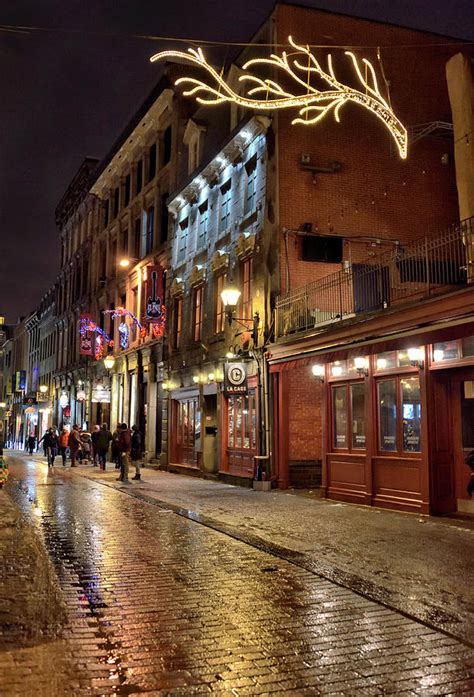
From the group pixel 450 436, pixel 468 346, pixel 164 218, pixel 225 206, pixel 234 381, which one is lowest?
pixel 450 436

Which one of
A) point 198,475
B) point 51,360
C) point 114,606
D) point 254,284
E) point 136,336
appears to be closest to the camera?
point 114,606

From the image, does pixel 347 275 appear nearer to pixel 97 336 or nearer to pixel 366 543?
pixel 366 543

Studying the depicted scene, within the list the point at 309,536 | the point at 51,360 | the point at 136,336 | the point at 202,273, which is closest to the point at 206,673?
the point at 309,536

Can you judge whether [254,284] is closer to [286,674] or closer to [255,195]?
[255,195]

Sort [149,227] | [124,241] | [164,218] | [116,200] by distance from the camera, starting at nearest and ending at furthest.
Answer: [164,218] < [149,227] < [124,241] < [116,200]

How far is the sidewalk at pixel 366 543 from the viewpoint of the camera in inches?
256

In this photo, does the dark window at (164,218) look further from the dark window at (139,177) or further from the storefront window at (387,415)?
the storefront window at (387,415)

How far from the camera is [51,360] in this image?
50.2 m

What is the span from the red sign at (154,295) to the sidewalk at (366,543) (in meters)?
10.2

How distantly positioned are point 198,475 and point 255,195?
9.15 metres

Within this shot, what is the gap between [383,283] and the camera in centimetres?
1369

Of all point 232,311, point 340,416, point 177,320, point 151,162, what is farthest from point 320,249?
point 151,162

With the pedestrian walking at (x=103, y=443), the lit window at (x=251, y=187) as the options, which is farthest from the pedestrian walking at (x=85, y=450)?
the lit window at (x=251, y=187)

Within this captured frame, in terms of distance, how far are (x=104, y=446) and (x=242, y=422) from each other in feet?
23.9
